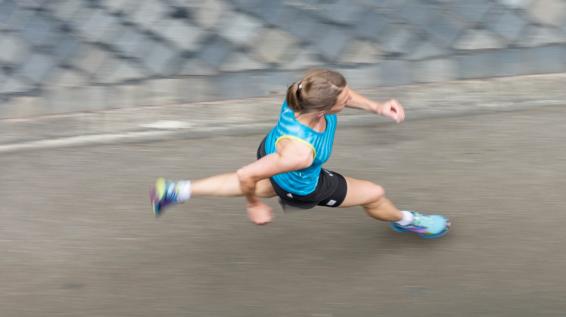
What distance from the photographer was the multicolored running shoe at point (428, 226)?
372 cm

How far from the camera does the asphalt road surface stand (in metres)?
3.50

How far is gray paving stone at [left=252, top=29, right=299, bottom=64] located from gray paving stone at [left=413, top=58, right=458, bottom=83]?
84 centimetres

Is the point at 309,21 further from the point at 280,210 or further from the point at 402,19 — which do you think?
the point at 280,210

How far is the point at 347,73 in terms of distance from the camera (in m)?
4.82

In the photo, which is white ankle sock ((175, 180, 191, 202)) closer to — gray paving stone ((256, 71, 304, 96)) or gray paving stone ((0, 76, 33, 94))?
gray paving stone ((256, 71, 304, 96))

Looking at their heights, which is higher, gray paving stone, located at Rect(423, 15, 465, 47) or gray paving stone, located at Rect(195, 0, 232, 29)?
gray paving stone, located at Rect(423, 15, 465, 47)

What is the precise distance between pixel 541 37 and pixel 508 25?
250mm

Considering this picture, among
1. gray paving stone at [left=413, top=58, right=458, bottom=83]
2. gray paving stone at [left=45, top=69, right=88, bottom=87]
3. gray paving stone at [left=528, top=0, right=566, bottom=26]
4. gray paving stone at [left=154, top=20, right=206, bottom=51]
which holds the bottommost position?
gray paving stone at [left=45, top=69, right=88, bottom=87]

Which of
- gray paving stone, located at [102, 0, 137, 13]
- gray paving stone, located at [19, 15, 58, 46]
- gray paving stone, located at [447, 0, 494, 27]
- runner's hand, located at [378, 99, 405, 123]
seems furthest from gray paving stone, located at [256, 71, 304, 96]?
runner's hand, located at [378, 99, 405, 123]

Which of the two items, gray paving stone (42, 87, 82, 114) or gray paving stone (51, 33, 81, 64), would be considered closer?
gray paving stone (51, 33, 81, 64)

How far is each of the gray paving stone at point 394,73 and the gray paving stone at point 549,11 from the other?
88cm

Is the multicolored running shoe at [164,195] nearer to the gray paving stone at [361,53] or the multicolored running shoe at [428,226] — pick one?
Answer: the multicolored running shoe at [428,226]

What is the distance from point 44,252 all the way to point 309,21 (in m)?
2.13

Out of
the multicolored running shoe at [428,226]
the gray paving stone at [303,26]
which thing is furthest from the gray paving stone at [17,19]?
the multicolored running shoe at [428,226]
